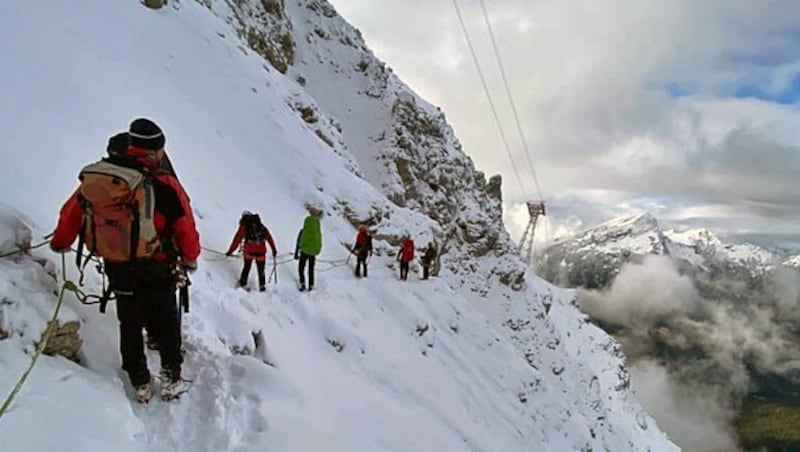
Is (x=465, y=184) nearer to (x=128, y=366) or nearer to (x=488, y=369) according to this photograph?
(x=488, y=369)

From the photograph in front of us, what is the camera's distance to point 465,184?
4753cm

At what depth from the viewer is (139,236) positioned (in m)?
4.70

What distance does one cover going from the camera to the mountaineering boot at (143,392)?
16.8 ft

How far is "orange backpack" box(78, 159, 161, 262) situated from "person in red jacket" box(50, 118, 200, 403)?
6cm

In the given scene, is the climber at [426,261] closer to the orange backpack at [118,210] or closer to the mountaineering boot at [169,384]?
the mountaineering boot at [169,384]

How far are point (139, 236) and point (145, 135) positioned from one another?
0.88 meters

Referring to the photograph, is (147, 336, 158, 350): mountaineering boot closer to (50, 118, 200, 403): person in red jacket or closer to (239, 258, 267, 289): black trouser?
(50, 118, 200, 403): person in red jacket

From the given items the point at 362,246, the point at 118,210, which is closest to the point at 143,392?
the point at 118,210

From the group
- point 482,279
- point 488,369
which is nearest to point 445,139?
point 482,279

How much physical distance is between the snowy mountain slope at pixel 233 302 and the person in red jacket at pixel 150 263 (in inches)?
16.6

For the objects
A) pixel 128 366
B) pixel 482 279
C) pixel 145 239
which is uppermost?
pixel 482 279

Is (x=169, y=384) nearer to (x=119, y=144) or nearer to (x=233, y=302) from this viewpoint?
(x=119, y=144)

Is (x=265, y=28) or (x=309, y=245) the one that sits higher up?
(x=265, y=28)

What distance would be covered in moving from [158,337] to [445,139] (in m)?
41.8
